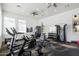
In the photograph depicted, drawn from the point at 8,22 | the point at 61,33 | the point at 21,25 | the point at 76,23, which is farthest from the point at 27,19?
the point at 76,23

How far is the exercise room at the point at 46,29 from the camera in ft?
7.00

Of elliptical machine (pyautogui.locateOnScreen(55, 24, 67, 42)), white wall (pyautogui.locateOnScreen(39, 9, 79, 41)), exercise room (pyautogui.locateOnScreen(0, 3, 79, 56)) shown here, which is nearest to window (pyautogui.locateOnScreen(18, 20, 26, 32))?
exercise room (pyautogui.locateOnScreen(0, 3, 79, 56))

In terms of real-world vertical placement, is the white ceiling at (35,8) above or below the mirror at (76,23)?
above

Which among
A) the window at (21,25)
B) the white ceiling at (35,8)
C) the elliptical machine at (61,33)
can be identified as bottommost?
the elliptical machine at (61,33)

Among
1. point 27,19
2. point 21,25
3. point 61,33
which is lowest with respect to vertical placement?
point 61,33

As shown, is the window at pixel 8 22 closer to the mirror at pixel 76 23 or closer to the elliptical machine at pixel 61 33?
the elliptical machine at pixel 61 33

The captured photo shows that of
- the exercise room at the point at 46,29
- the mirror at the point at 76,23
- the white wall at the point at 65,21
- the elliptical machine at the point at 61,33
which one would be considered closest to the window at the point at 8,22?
the exercise room at the point at 46,29

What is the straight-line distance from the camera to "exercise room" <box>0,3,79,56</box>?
213 centimetres

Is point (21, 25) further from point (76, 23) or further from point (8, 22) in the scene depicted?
point (76, 23)

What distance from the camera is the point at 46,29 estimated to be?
7.05 feet

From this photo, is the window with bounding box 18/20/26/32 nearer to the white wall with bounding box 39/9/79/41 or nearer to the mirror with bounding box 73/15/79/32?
the white wall with bounding box 39/9/79/41

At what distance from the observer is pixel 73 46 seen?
214 cm

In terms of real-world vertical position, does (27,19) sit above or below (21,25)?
above

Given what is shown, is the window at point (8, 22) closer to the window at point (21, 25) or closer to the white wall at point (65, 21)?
the window at point (21, 25)
